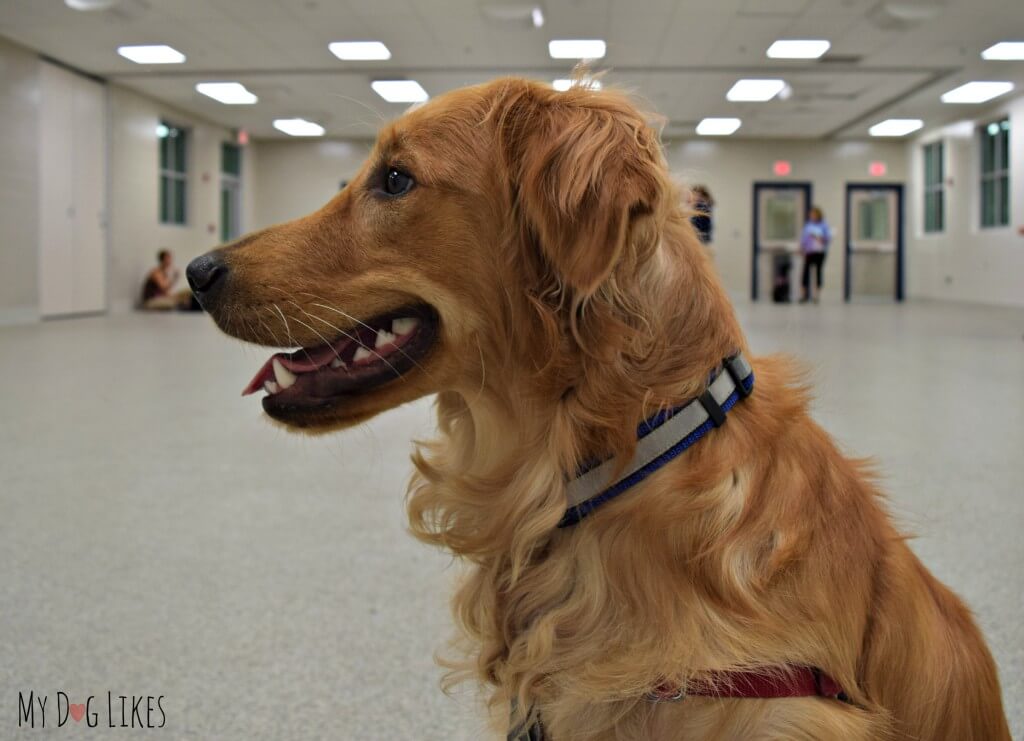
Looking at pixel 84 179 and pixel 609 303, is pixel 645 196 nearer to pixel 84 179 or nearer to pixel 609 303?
pixel 609 303

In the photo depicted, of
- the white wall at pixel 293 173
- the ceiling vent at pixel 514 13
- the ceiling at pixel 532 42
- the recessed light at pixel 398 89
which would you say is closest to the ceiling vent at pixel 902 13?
the ceiling at pixel 532 42

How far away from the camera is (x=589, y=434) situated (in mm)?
1117

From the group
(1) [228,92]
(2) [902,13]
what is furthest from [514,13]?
(1) [228,92]

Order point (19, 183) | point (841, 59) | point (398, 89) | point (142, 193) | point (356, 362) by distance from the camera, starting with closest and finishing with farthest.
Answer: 1. point (356, 362)
2. point (19, 183)
3. point (841, 59)
4. point (398, 89)
5. point (142, 193)

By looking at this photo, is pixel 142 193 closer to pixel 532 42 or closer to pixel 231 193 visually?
pixel 231 193

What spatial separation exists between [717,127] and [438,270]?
839 inches

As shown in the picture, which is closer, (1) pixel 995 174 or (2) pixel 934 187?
(1) pixel 995 174

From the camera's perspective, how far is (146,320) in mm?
14062

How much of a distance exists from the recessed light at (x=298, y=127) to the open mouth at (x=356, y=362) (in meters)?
20.3

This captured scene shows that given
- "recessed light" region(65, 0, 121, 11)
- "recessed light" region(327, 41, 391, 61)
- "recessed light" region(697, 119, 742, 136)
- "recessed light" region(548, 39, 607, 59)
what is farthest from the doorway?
"recessed light" region(697, 119, 742, 136)

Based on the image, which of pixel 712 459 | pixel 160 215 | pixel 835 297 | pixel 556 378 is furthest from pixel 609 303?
pixel 835 297


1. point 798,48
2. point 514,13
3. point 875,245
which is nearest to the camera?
point 514,13

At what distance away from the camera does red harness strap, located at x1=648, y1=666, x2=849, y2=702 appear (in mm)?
1013

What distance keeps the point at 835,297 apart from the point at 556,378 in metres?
23.4
